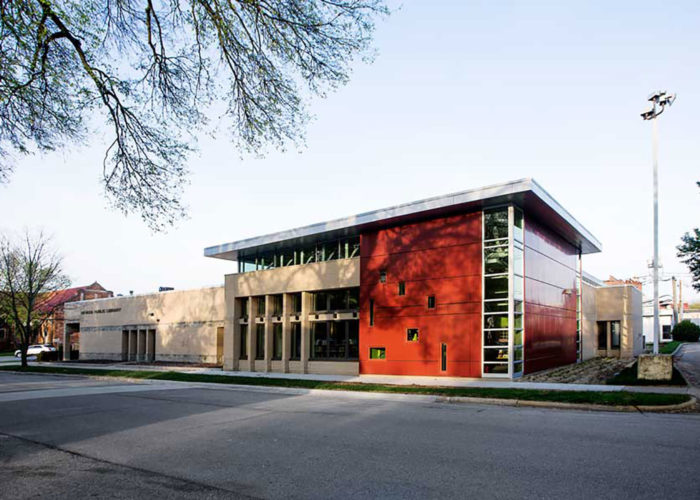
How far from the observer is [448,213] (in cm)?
2205

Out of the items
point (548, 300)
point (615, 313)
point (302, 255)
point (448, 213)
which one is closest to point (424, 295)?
point (448, 213)

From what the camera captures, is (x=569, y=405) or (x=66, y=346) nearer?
(x=569, y=405)

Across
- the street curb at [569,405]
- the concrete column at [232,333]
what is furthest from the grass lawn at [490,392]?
the concrete column at [232,333]

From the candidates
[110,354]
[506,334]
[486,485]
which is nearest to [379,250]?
[506,334]

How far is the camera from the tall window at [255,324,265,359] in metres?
30.2

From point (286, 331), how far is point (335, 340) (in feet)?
10.5

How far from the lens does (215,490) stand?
609cm

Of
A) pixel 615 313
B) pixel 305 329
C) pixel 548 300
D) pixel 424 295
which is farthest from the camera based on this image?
pixel 615 313

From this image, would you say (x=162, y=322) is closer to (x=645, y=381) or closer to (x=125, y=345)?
(x=125, y=345)

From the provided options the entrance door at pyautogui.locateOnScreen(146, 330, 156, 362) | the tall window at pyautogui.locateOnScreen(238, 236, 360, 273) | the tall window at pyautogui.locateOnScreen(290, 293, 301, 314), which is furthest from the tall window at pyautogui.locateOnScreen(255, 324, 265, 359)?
the entrance door at pyautogui.locateOnScreen(146, 330, 156, 362)

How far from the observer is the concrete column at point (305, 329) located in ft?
89.4

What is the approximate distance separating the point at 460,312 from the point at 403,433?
1249 cm

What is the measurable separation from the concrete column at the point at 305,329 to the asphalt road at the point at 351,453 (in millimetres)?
13806

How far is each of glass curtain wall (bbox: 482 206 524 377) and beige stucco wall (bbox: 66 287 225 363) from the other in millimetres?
20849
